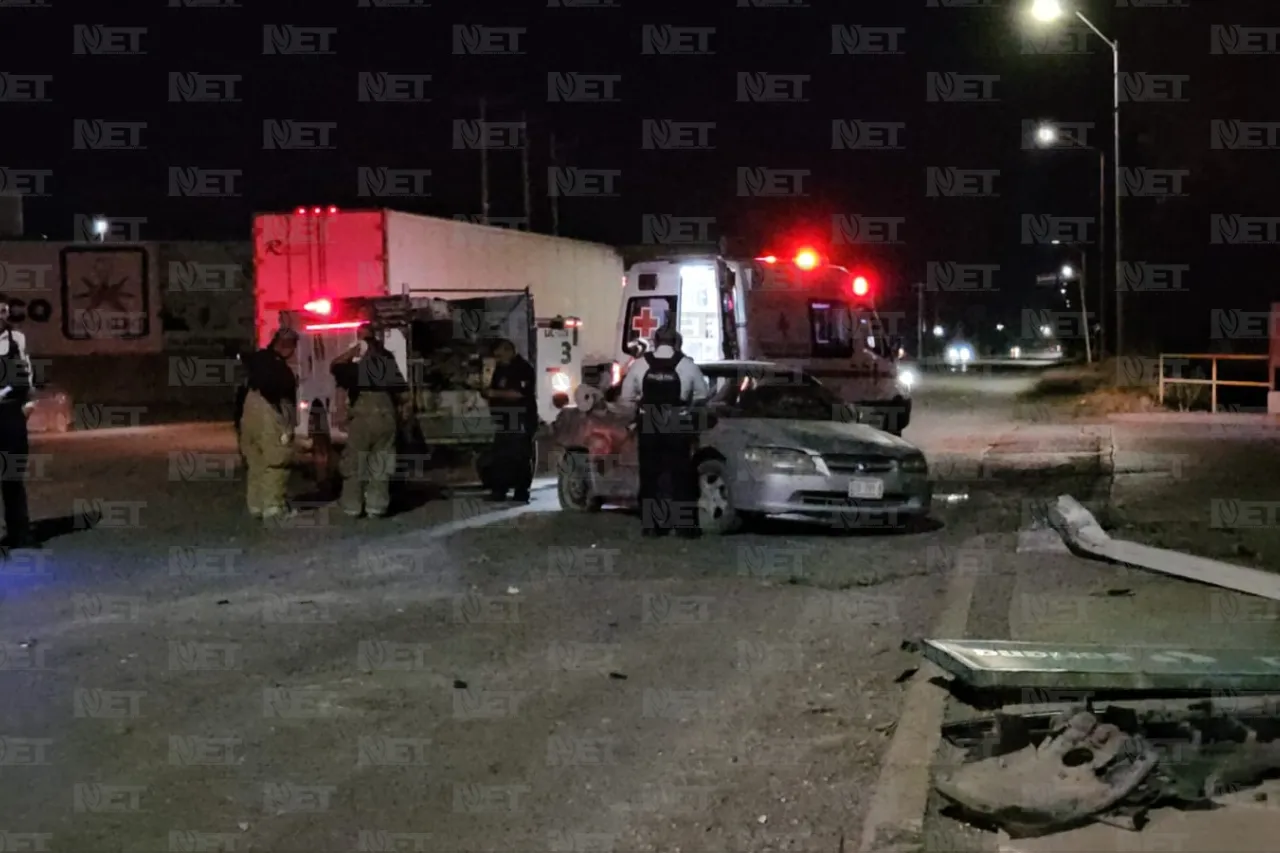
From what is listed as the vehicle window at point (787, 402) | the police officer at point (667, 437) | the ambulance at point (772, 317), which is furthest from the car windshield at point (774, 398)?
the ambulance at point (772, 317)

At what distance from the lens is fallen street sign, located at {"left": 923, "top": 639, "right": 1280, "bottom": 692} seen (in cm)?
632

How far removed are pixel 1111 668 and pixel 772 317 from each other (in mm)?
14063

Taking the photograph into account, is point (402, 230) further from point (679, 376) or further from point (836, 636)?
point (836, 636)

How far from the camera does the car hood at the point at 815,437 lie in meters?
12.0

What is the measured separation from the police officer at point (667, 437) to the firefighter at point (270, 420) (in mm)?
3426

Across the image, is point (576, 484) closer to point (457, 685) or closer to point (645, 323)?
point (645, 323)

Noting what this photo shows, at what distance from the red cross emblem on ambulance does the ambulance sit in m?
0.01

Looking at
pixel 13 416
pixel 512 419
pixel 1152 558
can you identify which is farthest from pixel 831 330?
pixel 13 416

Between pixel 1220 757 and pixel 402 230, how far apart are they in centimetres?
1544

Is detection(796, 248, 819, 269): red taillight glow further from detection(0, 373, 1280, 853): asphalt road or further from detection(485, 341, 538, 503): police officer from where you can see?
detection(0, 373, 1280, 853): asphalt road

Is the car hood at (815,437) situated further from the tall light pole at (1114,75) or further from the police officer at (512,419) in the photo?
the tall light pole at (1114,75)

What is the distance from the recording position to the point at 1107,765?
5469 millimetres

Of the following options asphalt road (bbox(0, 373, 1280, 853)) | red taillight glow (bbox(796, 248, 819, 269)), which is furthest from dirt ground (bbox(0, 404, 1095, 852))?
red taillight glow (bbox(796, 248, 819, 269))

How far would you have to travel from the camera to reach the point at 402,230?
64.3 feet
